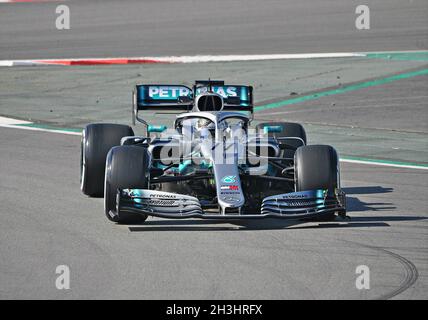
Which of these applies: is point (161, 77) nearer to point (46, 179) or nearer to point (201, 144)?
point (46, 179)

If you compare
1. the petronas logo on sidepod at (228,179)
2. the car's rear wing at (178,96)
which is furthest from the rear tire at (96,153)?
the petronas logo on sidepod at (228,179)

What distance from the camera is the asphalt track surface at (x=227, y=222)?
894 centimetres

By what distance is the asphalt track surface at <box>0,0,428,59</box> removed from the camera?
28.8 meters

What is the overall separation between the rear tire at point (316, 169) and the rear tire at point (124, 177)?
160 cm

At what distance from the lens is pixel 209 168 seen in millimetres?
11797

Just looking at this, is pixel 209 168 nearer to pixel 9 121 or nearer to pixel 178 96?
pixel 178 96

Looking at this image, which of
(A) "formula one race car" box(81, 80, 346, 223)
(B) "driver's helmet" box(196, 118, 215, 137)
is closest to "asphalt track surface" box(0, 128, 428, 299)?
(A) "formula one race car" box(81, 80, 346, 223)

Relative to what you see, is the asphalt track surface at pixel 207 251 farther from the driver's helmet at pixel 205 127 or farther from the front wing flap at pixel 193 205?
the driver's helmet at pixel 205 127

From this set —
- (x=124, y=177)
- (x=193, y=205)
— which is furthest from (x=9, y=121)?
(x=193, y=205)

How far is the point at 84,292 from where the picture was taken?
334 inches

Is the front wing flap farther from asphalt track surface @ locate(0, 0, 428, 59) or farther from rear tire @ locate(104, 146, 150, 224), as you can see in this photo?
asphalt track surface @ locate(0, 0, 428, 59)

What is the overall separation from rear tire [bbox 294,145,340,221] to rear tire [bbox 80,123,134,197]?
2.53 meters

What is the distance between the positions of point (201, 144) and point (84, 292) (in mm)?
4067
